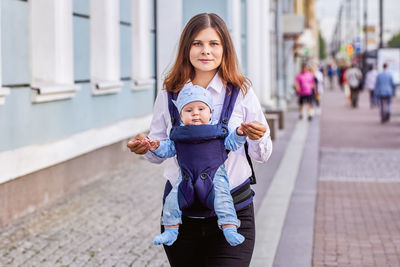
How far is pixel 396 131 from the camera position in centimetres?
2152

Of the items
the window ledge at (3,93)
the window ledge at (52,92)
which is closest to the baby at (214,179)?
the window ledge at (3,93)

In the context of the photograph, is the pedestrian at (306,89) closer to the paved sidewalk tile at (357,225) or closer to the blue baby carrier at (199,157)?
the paved sidewalk tile at (357,225)

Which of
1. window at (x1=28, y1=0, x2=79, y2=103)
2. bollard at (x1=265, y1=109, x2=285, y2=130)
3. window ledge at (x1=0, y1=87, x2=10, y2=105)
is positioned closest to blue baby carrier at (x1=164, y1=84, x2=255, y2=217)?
window ledge at (x1=0, y1=87, x2=10, y2=105)

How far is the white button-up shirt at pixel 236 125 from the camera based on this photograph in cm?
352

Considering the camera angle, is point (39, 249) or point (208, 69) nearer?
point (208, 69)

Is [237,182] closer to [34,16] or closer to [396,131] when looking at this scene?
[34,16]

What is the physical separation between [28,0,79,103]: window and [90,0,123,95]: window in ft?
4.97

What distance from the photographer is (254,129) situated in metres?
3.28

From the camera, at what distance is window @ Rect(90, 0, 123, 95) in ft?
36.5

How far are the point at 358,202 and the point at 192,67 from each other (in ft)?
21.1

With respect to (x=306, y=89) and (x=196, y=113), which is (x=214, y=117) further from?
(x=306, y=89)

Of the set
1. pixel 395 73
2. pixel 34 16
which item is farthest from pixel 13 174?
pixel 395 73

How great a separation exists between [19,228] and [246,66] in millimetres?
15031

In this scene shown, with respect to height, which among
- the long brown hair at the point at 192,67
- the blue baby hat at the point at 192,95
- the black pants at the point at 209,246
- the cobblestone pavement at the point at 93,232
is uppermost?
the long brown hair at the point at 192,67
